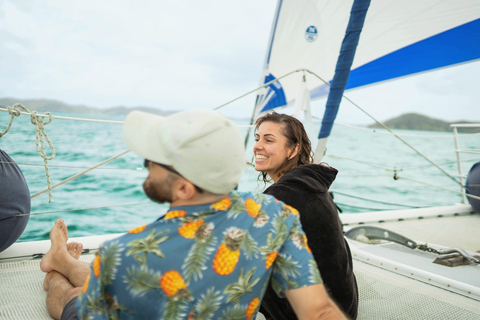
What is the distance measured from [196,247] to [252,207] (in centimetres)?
14

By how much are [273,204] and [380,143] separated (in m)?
25.3

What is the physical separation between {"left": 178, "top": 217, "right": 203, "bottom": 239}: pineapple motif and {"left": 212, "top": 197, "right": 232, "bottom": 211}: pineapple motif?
0.13 feet

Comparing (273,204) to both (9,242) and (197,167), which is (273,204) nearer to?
(197,167)

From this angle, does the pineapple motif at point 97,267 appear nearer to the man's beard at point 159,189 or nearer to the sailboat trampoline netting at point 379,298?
the man's beard at point 159,189

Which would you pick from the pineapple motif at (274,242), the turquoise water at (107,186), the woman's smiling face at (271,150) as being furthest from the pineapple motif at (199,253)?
the turquoise water at (107,186)

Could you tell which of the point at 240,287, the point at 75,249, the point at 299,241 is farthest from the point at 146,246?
the point at 75,249

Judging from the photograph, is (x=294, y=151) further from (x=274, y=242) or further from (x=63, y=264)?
(x=63, y=264)

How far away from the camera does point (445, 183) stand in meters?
14.2

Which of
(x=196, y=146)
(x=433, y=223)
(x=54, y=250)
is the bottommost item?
(x=433, y=223)

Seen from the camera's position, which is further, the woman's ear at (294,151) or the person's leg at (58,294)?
the woman's ear at (294,151)

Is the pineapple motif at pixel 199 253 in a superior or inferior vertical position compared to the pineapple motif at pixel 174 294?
superior

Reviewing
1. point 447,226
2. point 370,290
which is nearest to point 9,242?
point 370,290

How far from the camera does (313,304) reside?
27.4 inches

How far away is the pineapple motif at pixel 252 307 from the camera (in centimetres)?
72
